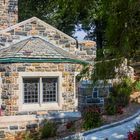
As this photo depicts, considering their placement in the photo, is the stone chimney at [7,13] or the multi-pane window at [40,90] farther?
→ the stone chimney at [7,13]

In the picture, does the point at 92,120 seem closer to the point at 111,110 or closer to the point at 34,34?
the point at 111,110

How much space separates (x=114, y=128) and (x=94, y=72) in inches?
309

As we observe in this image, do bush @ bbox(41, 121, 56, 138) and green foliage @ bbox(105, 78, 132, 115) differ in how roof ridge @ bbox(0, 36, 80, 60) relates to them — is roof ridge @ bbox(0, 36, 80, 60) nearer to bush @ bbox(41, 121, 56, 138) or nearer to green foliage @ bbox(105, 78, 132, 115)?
green foliage @ bbox(105, 78, 132, 115)

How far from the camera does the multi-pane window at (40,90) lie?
16.2 meters

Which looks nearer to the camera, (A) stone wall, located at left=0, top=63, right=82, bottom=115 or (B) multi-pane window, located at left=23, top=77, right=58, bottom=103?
(A) stone wall, located at left=0, top=63, right=82, bottom=115

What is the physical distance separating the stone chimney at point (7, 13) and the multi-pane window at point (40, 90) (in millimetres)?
6280

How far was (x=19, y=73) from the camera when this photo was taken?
15.8 metres

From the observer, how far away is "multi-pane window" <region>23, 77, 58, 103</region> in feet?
53.1

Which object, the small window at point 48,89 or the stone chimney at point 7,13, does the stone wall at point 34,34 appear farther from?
the stone chimney at point 7,13

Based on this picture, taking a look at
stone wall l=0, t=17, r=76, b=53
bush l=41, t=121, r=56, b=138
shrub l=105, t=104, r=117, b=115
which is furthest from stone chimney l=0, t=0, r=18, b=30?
bush l=41, t=121, r=56, b=138

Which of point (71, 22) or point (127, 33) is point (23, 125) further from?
point (71, 22)

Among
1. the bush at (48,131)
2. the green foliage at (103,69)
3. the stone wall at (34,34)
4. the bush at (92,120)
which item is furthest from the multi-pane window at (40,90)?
the green foliage at (103,69)

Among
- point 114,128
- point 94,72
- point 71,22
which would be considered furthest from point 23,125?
point 71,22

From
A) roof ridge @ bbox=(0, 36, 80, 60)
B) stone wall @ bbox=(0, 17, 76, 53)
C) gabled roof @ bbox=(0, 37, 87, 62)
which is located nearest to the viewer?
gabled roof @ bbox=(0, 37, 87, 62)
